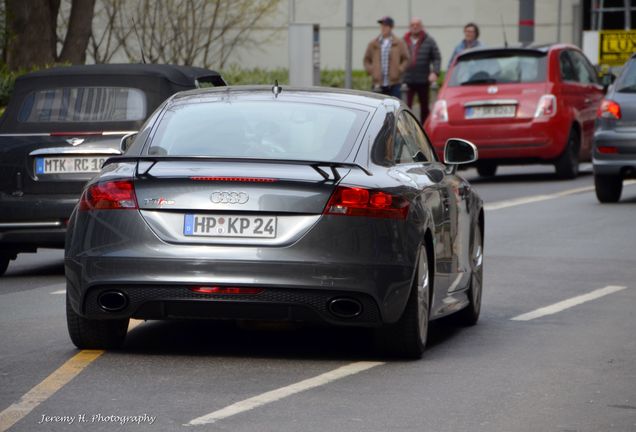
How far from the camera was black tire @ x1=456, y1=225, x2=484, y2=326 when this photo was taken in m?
10.1

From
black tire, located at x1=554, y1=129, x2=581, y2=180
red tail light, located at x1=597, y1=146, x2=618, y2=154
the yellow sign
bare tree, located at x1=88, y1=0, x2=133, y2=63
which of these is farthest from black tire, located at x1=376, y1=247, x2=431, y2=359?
bare tree, located at x1=88, y1=0, x2=133, y2=63

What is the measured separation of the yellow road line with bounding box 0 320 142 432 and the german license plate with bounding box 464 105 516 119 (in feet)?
46.8

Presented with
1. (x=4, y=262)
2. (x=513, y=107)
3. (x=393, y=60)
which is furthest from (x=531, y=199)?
(x=4, y=262)

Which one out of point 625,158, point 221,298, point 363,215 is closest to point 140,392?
point 221,298

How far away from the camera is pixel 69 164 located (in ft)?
41.0

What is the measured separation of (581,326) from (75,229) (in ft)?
10.4

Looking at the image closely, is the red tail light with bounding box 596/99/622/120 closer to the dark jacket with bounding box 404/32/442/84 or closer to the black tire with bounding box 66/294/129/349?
the dark jacket with bounding box 404/32/442/84

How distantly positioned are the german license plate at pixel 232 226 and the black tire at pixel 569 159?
1538 centimetres

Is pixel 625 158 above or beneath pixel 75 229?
beneath

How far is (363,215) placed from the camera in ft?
26.7

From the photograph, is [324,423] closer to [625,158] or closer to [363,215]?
[363,215]

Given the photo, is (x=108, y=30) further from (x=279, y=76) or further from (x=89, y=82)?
(x=89, y=82)

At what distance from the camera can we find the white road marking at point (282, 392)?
269 inches

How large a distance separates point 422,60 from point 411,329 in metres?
19.6
